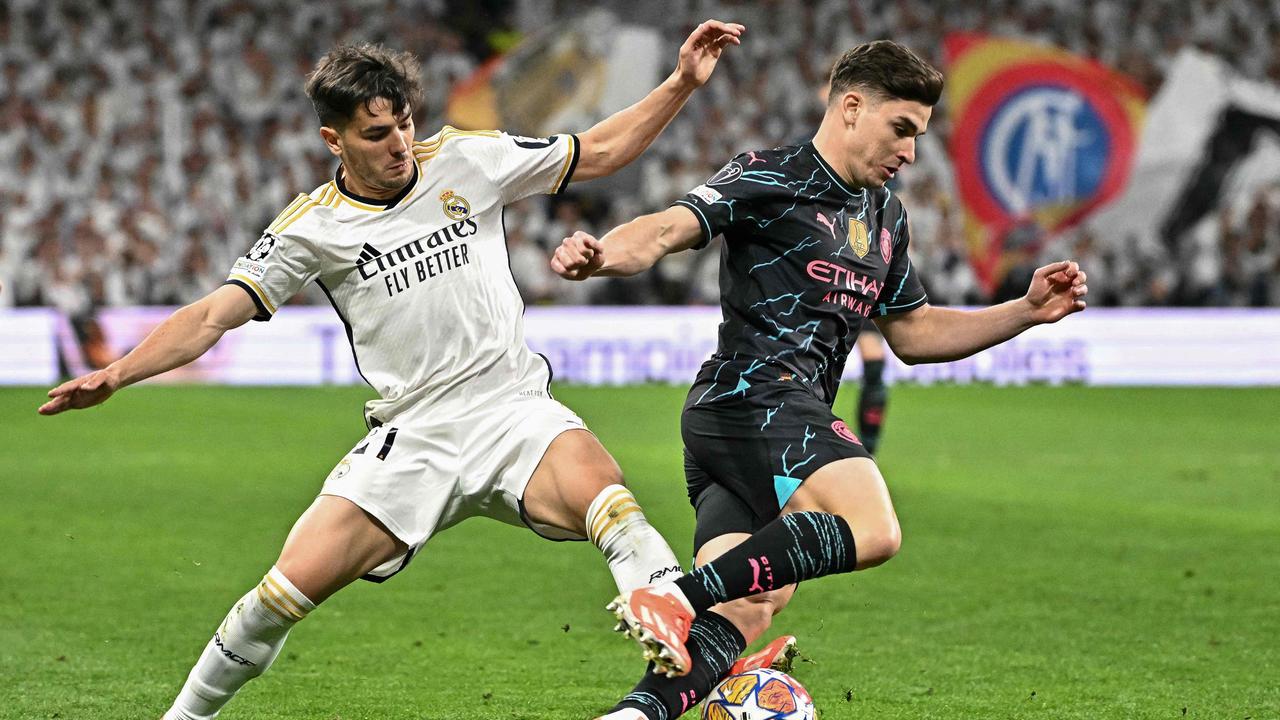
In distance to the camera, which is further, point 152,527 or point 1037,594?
point 152,527

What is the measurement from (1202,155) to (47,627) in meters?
18.8

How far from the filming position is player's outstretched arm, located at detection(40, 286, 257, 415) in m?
4.60

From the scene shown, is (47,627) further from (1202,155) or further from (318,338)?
(1202,155)

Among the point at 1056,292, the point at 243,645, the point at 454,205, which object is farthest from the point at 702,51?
the point at 243,645

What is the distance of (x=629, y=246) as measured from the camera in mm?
4387

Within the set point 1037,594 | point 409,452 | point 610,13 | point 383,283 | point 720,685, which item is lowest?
point 1037,594

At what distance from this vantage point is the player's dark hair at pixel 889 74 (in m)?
4.73

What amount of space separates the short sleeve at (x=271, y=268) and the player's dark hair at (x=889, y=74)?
5.73 ft

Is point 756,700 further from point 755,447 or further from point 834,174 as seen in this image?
point 834,174

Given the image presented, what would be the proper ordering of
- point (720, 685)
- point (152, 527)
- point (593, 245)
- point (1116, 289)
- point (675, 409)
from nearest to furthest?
point (593, 245) → point (720, 685) → point (152, 527) → point (675, 409) → point (1116, 289)

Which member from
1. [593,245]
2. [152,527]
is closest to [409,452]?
[593,245]

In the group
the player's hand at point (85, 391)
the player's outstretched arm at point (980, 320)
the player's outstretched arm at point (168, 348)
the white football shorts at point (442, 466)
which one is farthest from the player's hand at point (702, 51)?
the player's hand at point (85, 391)

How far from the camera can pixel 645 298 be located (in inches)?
819

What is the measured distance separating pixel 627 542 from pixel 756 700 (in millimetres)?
592
